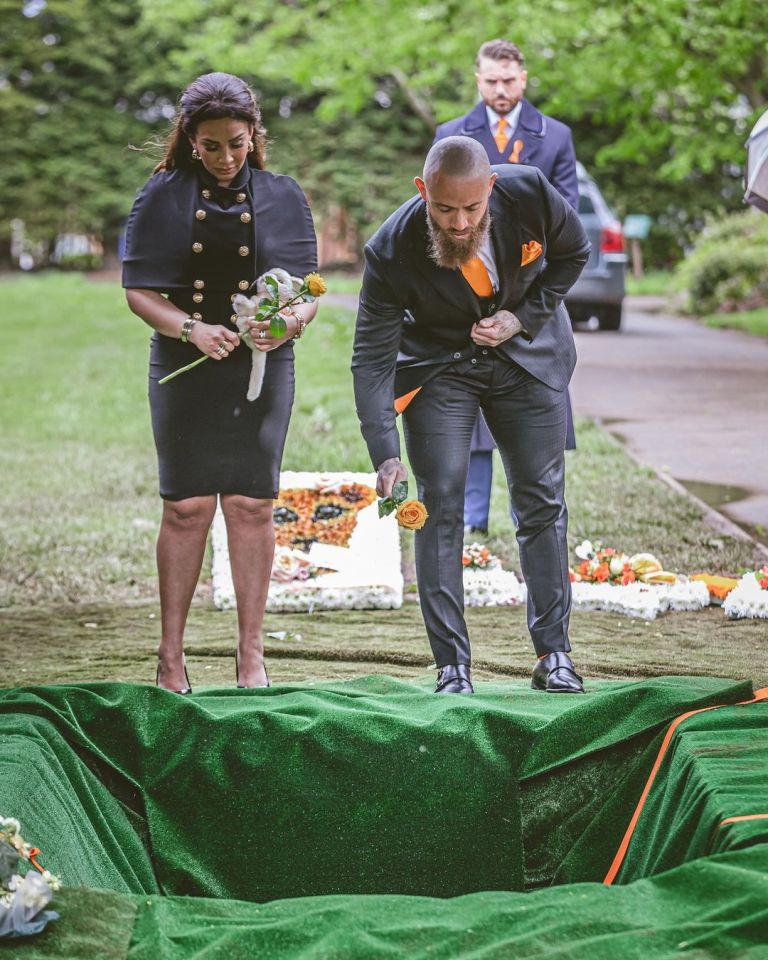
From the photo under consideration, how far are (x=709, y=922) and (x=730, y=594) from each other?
3491 mm

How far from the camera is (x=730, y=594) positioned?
603 centimetres

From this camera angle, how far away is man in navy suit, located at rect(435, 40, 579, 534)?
645 cm

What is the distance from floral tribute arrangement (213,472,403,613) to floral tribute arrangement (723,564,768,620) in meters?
1.50

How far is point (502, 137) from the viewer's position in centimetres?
650

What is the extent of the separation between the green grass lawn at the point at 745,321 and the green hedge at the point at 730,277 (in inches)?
10.7

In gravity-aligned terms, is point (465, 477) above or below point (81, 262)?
below

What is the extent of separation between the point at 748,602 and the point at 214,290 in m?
2.75

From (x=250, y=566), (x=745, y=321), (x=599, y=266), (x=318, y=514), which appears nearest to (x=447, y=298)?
(x=250, y=566)

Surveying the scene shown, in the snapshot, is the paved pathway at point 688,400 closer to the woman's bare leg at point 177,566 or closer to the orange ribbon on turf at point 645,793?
the woman's bare leg at point 177,566

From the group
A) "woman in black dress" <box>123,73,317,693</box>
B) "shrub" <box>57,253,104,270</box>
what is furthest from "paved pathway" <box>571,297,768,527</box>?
"shrub" <box>57,253,104,270</box>

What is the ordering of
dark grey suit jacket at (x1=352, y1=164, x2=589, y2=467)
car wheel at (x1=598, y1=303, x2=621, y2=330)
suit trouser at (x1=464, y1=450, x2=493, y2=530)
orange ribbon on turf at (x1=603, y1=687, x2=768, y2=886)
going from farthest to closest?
car wheel at (x1=598, y1=303, x2=621, y2=330), suit trouser at (x1=464, y1=450, x2=493, y2=530), dark grey suit jacket at (x1=352, y1=164, x2=589, y2=467), orange ribbon on turf at (x1=603, y1=687, x2=768, y2=886)

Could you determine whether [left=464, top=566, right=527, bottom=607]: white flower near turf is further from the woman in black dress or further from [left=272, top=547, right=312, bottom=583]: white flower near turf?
the woman in black dress

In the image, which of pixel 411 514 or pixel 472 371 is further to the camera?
pixel 472 371

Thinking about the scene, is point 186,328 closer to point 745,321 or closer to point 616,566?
point 616,566
